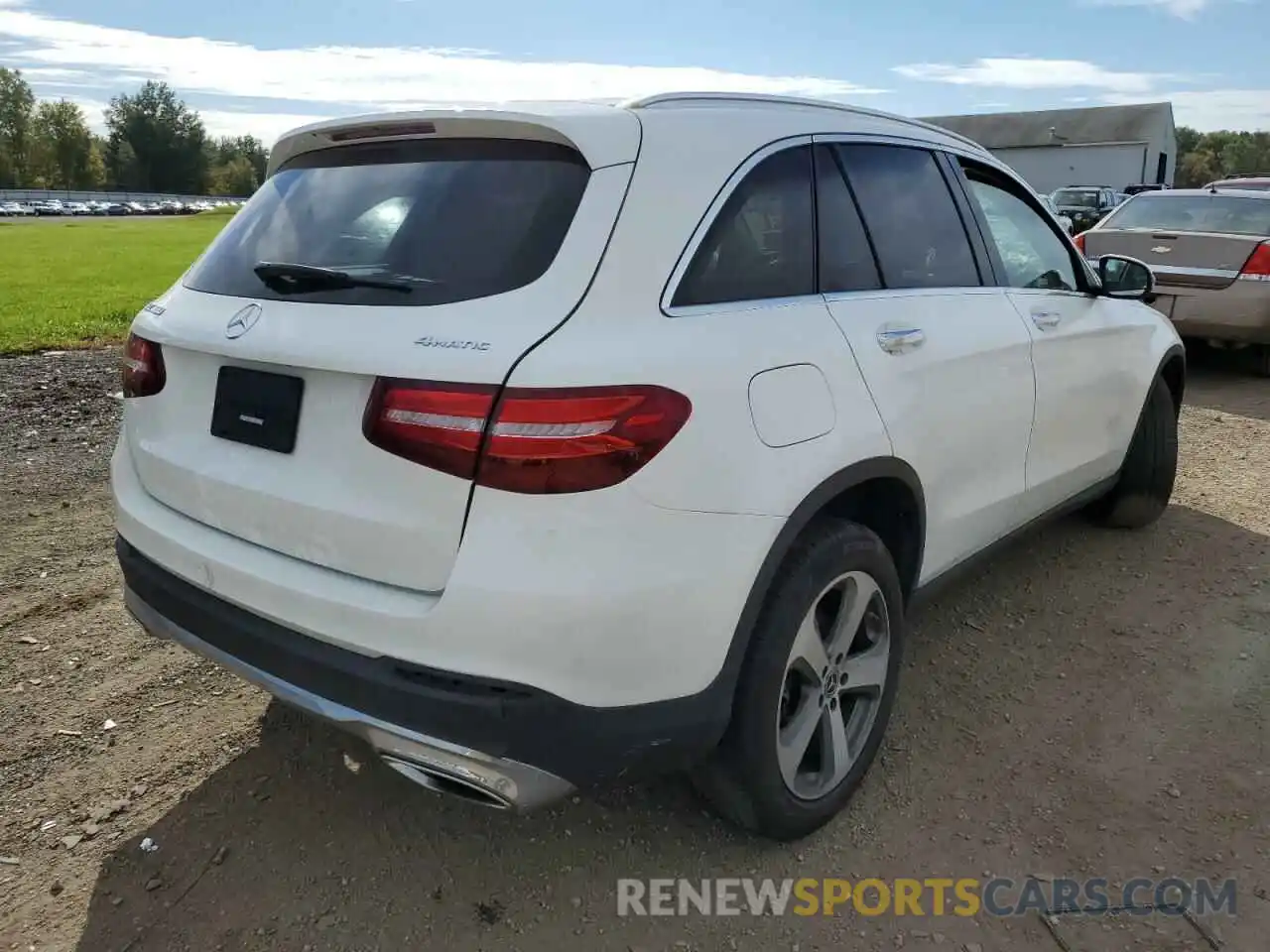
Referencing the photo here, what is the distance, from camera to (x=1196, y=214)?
9.04 metres

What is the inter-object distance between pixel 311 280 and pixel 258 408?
319 mm

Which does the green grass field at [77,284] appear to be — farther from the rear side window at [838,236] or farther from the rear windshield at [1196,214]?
the rear windshield at [1196,214]

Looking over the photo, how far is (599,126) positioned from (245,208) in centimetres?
119

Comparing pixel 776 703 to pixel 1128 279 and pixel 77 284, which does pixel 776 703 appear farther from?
pixel 77 284

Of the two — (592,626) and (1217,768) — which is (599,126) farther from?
(1217,768)

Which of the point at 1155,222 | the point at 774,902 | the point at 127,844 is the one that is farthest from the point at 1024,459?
the point at 1155,222

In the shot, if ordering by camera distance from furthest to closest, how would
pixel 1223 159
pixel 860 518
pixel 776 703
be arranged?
pixel 1223 159, pixel 860 518, pixel 776 703

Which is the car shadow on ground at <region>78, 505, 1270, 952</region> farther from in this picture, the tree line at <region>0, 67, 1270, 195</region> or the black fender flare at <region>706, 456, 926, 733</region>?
the tree line at <region>0, 67, 1270, 195</region>

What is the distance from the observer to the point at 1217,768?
301 cm

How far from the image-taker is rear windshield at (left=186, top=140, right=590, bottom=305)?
217 centimetres

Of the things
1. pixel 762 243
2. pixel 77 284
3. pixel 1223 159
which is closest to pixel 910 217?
pixel 762 243

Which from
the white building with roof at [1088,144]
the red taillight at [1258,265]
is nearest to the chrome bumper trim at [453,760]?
the red taillight at [1258,265]

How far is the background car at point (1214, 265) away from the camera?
317 inches

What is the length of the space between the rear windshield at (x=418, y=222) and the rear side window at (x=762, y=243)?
0.34m
